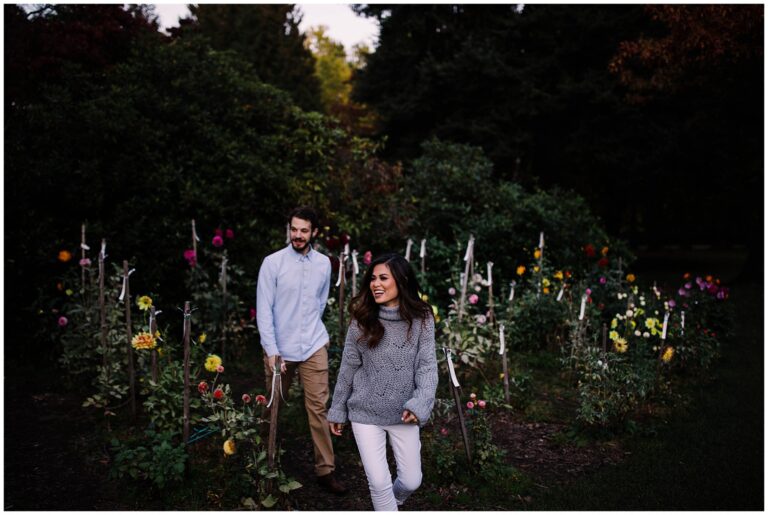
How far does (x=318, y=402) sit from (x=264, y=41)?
827 inches

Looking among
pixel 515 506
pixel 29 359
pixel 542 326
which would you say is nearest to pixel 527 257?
pixel 542 326

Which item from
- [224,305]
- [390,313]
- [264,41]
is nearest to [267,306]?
[390,313]

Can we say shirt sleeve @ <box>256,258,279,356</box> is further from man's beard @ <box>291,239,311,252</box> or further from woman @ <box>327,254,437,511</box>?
woman @ <box>327,254,437,511</box>

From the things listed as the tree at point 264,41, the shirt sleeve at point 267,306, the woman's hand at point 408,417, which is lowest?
the woman's hand at point 408,417

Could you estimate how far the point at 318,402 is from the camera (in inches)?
155

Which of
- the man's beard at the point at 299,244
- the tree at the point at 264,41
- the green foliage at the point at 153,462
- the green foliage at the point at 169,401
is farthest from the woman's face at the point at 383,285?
the tree at the point at 264,41

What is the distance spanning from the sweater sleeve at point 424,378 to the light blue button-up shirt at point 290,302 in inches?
38.3

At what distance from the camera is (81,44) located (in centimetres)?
898

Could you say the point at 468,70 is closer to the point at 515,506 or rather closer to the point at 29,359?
the point at 29,359

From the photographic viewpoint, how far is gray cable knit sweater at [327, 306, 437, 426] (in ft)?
10.2

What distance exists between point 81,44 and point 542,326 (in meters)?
7.07

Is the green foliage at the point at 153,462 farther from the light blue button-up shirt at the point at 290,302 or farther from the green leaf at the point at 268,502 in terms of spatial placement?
the light blue button-up shirt at the point at 290,302

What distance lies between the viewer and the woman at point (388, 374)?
3105 mm

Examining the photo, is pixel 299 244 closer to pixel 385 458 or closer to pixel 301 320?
pixel 301 320
